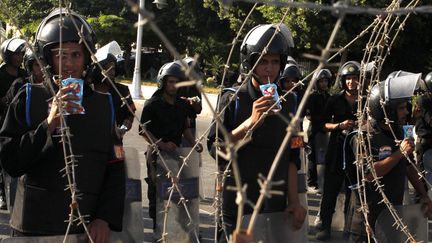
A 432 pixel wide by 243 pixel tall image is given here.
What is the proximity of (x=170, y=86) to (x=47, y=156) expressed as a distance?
3958mm

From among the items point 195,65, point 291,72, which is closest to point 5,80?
point 291,72

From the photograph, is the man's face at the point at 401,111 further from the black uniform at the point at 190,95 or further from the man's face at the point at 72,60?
the black uniform at the point at 190,95

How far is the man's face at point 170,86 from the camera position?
23.5ft

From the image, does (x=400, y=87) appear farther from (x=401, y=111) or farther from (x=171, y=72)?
(x=171, y=72)

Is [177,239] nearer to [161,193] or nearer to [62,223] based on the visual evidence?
[161,193]

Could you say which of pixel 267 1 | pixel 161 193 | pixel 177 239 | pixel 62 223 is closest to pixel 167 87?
pixel 161 193

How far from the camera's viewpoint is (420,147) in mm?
7949

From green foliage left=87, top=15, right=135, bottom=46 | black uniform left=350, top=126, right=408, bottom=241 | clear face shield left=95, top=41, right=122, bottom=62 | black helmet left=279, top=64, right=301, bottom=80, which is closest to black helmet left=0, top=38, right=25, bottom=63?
clear face shield left=95, top=41, right=122, bottom=62

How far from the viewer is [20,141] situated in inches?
128

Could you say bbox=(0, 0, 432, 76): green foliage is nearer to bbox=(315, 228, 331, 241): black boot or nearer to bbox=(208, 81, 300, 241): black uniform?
bbox=(315, 228, 331, 241): black boot

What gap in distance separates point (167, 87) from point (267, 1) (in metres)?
5.52

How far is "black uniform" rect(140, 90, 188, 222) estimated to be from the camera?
714cm

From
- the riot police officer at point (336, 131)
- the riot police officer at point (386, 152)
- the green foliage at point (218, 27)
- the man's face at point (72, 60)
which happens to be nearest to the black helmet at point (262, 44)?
the riot police officer at point (386, 152)

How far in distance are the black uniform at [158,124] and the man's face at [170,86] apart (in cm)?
8
